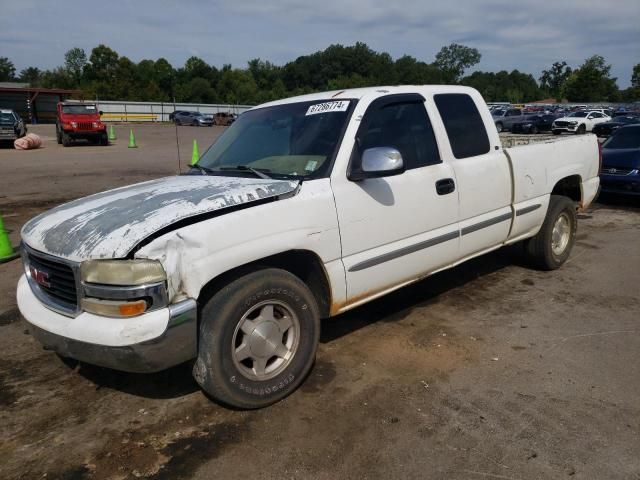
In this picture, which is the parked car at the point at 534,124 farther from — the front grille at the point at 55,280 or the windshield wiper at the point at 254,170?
the front grille at the point at 55,280

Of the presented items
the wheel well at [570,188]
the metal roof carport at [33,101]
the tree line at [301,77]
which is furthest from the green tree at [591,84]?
the wheel well at [570,188]

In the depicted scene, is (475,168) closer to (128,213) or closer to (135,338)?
A: (128,213)

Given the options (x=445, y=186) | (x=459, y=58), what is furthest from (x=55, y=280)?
(x=459, y=58)

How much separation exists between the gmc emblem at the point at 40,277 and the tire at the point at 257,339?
979 millimetres

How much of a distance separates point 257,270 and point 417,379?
4.32ft

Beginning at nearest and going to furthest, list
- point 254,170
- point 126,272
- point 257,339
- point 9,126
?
point 126,272 < point 257,339 < point 254,170 < point 9,126

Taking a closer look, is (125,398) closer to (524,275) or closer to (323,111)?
(323,111)

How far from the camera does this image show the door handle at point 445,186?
4.01m

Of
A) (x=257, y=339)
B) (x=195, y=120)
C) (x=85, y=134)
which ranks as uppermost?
(x=195, y=120)

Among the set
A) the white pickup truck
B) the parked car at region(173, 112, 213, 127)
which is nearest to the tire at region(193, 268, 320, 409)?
the white pickup truck

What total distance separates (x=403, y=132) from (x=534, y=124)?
32950 millimetres

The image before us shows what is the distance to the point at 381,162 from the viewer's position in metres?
3.33

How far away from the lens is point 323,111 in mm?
3787

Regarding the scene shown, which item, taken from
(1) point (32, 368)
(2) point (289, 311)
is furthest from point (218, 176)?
(1) point (32, 368)
